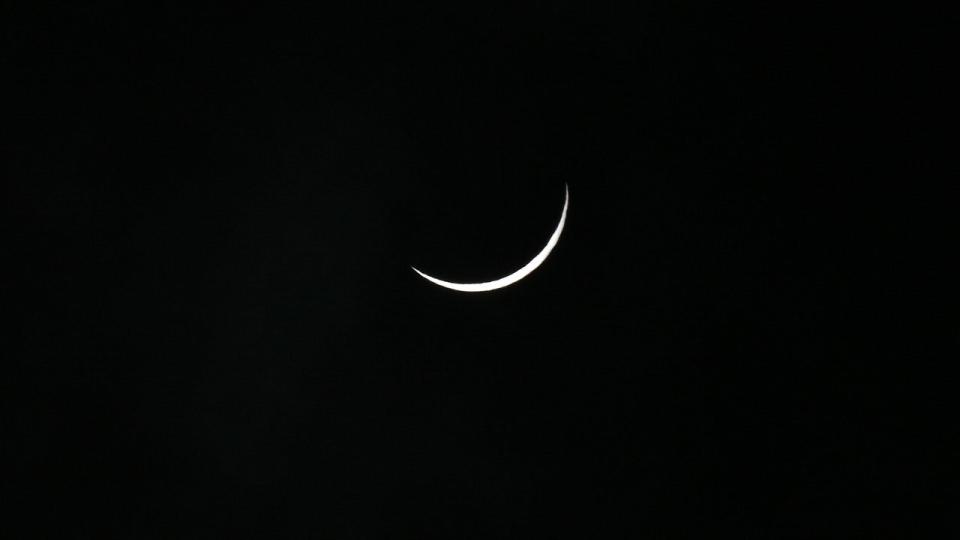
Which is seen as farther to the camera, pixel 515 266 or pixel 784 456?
pixel 784 456

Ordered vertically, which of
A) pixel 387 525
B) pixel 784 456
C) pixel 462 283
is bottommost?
pixel 387 525

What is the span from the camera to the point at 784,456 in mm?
5168

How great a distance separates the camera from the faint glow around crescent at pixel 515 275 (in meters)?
4.25

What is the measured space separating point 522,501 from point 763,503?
73.4 inches

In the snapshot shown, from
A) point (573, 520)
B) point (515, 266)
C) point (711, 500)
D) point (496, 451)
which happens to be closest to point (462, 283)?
point (515, 266)

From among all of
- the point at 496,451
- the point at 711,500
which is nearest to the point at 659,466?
the point at 711,500

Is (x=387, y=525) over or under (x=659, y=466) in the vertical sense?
under

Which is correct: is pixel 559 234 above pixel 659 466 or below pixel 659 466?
above

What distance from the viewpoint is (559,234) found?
174 inches

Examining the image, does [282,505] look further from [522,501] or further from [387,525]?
[522,501]

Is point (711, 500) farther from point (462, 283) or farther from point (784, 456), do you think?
point (462, 283)

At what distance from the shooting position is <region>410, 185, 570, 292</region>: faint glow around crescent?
4.25 m

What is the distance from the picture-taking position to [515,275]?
4.24m

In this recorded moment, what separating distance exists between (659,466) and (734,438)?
0.61 meters
